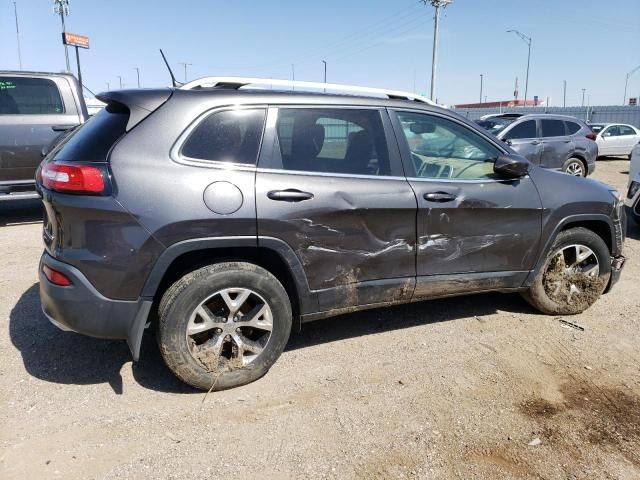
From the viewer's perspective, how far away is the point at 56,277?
276cm

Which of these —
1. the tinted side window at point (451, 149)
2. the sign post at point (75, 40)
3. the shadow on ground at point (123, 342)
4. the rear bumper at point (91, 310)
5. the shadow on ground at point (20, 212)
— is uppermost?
the sign post at point (75, 40)

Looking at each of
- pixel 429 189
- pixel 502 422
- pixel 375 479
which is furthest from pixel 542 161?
pixel 375 479

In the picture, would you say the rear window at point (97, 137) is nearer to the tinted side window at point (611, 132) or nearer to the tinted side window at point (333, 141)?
the tinted side window at point (333, 141)

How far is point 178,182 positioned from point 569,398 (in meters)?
2.68

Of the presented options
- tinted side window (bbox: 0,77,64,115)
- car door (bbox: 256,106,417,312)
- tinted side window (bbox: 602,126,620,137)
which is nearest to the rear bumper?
car door (bbox: 256,106,417,312)

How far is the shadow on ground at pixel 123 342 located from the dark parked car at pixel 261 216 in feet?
1.69

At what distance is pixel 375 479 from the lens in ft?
7.64

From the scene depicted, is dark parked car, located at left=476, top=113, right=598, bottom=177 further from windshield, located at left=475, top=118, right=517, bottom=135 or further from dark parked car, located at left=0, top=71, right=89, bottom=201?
dark parked car, located at left=0, top=71, right=89, bottom=201

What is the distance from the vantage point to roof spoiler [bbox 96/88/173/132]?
2809 mm

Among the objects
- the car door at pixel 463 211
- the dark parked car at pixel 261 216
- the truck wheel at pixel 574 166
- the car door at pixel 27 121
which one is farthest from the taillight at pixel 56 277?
the truck wheel at pixel 574 166

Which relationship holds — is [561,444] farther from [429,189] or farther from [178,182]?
[178,182]

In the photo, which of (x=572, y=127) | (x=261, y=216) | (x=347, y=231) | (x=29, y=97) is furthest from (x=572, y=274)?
(x=572, y=127)

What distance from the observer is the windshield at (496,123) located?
37.4 feet

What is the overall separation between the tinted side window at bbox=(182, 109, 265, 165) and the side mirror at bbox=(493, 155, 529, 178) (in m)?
1.76
